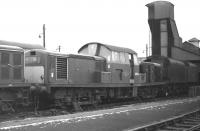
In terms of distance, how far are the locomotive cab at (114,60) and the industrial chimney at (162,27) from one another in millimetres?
12360

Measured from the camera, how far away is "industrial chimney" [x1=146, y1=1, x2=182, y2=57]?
110 feet

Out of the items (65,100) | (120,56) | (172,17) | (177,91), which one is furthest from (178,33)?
(65,100)

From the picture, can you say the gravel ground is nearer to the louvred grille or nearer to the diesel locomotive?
the diesel locomotive

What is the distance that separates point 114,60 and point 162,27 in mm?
14733

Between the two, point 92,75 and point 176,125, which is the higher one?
point 92,75

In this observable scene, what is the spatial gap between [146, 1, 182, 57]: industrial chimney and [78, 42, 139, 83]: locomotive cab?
40.6 feet

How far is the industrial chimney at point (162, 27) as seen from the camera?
3344cm

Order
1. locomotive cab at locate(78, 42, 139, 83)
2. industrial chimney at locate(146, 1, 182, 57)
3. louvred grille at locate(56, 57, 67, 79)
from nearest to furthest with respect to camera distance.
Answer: louvred grille at locate(56, 57, 67, 79) → locomotive cab at locate(78, 42, 139, 83) → industrial chimney at locate(146, 1, 182, 57)

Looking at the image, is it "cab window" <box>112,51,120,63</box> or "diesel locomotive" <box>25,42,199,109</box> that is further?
"cab window" <box>112,51,120,63</box>

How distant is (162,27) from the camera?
112ft

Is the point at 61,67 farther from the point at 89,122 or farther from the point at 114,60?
the point at 89,122

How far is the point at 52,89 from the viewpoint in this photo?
53.6 feet

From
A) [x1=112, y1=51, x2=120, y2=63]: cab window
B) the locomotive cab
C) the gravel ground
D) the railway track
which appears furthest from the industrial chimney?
the railway track

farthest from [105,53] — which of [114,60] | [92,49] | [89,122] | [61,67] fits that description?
[89,122]
